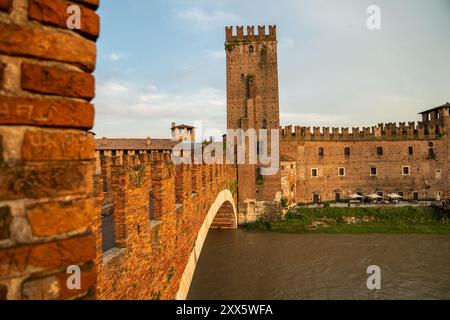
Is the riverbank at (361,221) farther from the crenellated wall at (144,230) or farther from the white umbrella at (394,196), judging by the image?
the crenellated wall at (144,230)

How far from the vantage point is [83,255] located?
1.54 m

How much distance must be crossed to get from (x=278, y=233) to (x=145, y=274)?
22896mm

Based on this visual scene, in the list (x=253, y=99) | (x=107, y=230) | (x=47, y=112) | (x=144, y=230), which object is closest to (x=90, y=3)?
(x=47, y=112)

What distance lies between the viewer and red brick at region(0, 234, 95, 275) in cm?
131

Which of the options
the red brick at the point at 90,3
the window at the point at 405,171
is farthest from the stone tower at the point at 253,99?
the red brick at the point at 90,3

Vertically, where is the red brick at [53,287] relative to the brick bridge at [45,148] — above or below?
below

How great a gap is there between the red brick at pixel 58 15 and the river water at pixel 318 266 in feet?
50.6

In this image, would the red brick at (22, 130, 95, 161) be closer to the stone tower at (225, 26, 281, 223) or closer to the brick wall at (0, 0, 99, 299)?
the brick wall at (0, 0, 99, 299)

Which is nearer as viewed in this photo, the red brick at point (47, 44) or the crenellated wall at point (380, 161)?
the red brick at point (47, 44)

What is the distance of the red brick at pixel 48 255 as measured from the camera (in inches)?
51.6

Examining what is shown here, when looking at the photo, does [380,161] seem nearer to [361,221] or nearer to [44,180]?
[361,221]

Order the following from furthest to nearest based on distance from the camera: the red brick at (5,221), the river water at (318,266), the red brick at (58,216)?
the river water at (318,266), the red brick at (58,216), the red brick at (5,221)

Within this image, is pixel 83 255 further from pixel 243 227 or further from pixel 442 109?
pixel 442 109

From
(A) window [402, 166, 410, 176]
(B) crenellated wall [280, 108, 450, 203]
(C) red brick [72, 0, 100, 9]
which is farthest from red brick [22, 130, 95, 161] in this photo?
(A) window [402, 166, 410, 176]
